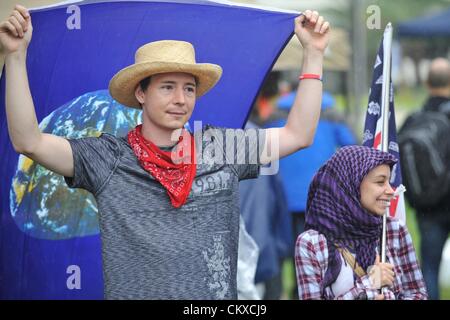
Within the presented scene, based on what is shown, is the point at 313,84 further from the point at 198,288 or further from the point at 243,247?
the point at 243,247

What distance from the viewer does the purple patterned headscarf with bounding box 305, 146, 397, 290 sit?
4113 millimetres

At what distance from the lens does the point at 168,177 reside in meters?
3.87

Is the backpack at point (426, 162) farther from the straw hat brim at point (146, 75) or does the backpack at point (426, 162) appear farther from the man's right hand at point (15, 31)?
the man's right hand at point (15, 31)

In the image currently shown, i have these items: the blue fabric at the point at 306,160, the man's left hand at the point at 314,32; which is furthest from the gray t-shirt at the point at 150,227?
the blue fabric at the point at 306,160

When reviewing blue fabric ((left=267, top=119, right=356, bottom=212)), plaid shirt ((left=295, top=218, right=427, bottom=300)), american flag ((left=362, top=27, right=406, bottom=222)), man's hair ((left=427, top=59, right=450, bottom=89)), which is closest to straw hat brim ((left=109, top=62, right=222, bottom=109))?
plaid shirt ((left=295, top=218, right=427, bottom=300))

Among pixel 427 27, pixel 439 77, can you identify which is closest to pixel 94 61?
pixel 439 77

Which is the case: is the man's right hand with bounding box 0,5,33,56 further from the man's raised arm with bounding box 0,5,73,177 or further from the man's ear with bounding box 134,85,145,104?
the man's ear with bounding box 134,85,145,104

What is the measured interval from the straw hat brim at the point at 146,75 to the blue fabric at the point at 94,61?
1.69 ft

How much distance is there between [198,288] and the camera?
152 inches

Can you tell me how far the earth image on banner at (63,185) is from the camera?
4590 mm

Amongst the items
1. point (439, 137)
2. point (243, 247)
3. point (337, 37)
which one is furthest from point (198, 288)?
point (337, 37)

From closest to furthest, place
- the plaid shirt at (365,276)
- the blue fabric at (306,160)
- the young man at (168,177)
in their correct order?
the young man at (168,177), the plaid shirt at (365,276), the blue fabric at (306,160)

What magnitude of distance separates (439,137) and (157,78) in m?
3.75

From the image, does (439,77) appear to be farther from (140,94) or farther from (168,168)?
(168,168)
